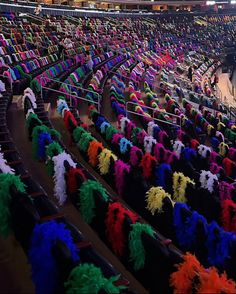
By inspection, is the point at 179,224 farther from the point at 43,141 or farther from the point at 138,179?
the point at 43,141

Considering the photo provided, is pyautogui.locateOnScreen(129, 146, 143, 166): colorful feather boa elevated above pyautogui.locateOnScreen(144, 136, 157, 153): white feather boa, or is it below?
above

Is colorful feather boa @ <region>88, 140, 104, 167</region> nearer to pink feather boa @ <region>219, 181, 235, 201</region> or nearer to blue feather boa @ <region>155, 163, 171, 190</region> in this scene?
blue feather boa @ <region>155, 163, 171, 190</region>

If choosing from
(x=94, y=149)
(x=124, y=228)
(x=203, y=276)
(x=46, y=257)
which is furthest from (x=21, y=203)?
(x=94, y=149)

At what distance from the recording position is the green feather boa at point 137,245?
9.96 ft

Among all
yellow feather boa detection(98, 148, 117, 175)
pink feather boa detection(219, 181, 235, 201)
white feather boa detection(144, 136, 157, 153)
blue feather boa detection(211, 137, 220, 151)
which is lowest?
blue feather boa detection(211, 137, 220, 151)

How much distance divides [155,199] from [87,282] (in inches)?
77.6

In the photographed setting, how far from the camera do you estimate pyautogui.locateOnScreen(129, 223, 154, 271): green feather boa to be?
3035 millimetres

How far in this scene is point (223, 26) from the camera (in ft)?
157

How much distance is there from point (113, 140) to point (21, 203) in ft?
11.8

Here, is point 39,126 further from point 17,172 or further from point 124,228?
point 124,228

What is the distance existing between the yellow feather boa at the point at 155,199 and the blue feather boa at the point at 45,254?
1521 millimetres

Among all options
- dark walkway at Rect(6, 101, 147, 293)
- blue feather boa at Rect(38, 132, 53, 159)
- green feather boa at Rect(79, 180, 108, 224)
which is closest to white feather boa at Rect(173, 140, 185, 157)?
dark walkway at Rect(6, 101, 147, 293)

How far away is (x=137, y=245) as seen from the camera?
121 inches

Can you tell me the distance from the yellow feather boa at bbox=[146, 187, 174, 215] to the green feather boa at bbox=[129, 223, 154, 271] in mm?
1006
